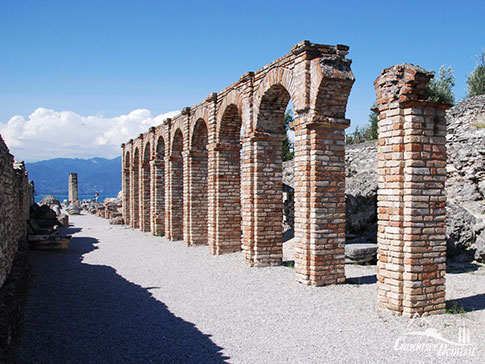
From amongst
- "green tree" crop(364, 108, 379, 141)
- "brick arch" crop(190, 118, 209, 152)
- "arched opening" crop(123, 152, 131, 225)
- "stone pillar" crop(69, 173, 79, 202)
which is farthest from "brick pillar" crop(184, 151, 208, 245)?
"stone pillar" crop(69, 173, 79, 202)

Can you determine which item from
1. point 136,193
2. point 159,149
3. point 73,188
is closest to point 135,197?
point 136,193

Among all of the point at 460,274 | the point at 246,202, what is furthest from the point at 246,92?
the point at 460,274

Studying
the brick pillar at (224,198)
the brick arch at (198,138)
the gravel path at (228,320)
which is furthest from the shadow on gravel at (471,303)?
the brick arch at (198,138)

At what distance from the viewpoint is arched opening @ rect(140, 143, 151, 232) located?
67.6ft

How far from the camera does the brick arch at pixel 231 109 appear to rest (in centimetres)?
1070

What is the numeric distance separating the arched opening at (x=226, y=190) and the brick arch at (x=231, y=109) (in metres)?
0.03

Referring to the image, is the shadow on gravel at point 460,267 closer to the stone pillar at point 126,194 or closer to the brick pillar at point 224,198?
the brick pillar at point 224,198

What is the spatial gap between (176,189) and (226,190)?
4708 mm

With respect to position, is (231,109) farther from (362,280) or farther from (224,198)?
(362,280)

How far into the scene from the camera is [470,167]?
15.3 meters

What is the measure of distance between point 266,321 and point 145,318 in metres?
1.93

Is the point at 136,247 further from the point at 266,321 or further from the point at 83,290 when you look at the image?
the point at 266,321

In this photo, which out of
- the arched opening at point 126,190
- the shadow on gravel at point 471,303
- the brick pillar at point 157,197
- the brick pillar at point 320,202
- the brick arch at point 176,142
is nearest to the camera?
the shadow on gravel at point 471,303

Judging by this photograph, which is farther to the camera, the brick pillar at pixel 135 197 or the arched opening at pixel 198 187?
the brick pillar at pixel 135 197
